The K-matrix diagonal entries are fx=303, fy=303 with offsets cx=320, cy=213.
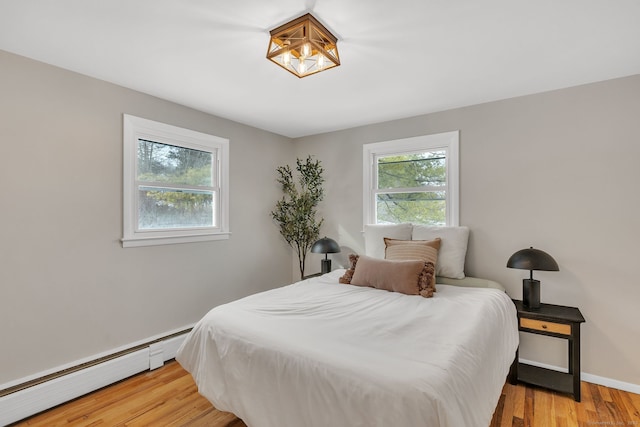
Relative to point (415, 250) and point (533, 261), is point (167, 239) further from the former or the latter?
point (533, 261)

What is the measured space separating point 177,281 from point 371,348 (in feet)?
7.33

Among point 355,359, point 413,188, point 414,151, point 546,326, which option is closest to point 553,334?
point 546,326

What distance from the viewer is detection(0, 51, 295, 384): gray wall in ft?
6.73

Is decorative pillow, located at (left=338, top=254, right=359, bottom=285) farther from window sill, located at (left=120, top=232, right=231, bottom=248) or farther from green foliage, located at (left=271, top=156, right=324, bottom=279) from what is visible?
window sill, located at (left=120, top=232, right=231, bottom=248)

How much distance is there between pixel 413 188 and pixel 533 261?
4.50 feet

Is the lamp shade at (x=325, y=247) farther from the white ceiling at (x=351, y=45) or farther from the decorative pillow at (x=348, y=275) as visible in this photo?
the white ceiling at (x=351, y=45)

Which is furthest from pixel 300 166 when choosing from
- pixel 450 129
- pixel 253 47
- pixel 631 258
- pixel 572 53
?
pixel 631 258

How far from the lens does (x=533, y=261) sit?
7.74 ft

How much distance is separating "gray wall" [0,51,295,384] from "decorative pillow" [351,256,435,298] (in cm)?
174

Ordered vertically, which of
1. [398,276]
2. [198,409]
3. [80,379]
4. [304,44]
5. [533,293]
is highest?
[304,44]

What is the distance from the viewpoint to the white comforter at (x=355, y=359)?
119 centimetres

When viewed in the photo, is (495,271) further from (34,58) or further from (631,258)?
(34,58)

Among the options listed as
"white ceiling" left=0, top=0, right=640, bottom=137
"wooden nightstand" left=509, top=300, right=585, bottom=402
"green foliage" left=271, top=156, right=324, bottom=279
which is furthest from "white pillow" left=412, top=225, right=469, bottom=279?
"green foliage" left=271, top=156, right=324, bottom=279

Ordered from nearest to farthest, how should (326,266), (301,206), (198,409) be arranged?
(198,409) < (326,266) < (301,206)
